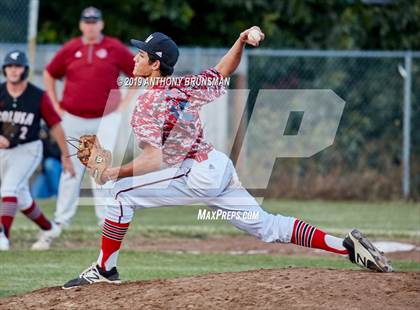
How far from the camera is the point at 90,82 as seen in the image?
472 inches

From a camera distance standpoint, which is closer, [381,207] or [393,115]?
[381,207]

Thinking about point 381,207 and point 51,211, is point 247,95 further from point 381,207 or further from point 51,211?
point 51,211

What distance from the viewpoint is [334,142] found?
16.4 meters

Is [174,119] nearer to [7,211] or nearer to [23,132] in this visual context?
[23,132]

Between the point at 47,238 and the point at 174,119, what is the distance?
4.23m

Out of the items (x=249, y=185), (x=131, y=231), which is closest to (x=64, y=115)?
(x=131, y=231)

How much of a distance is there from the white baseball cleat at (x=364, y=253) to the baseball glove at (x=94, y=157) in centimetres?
192

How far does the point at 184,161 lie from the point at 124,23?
11.4 m

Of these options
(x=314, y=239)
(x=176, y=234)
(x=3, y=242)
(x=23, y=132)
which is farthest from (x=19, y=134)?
(x=314, y=239)

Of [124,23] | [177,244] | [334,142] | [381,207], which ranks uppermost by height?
[124,23]

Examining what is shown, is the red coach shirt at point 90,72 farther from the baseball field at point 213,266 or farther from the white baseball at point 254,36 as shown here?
the white baseball at point 254,36

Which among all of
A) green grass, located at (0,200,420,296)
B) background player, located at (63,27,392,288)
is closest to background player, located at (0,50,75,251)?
green grass, located at (0,200,420,296)

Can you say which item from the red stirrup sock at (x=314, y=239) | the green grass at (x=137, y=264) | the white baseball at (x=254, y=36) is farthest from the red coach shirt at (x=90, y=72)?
the red stirrup sock at (x=314, y=239)
